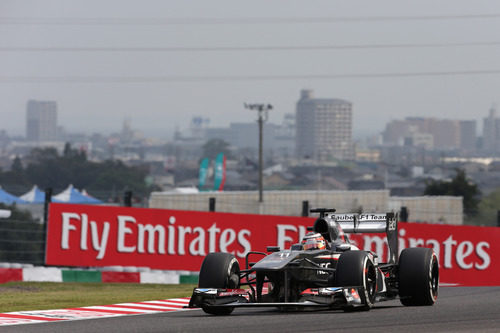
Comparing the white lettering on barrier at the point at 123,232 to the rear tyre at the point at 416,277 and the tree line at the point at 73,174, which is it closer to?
the rear tyre at the point at 416,277

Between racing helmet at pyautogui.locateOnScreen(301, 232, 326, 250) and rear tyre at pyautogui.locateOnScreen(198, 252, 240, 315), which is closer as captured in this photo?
rear tyre at pyautogui.locateOnScreen(198, 252, 240, 315)

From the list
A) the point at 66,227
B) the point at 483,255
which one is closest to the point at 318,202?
the point at 483,255

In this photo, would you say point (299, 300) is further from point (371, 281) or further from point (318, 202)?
point (318, 202)

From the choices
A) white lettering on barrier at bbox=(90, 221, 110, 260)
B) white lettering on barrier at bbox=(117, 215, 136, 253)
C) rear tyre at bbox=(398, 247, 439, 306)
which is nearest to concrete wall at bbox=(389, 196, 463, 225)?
white lettering on barrier at bbox=(117, 215, 136, 253)

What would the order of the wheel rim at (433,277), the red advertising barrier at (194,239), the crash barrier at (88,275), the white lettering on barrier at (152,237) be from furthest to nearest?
the white lettering on barrier at (152,237) < the red advertising barrier at (194,239) < the crash barrier at (88,275) < the wheel rim at (433,277)

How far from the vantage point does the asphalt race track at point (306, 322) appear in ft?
37.7

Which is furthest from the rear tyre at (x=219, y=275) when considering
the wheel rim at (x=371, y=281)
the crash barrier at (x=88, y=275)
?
the crash barrier at (x=88, y=275)

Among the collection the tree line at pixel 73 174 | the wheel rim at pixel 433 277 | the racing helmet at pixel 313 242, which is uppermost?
the racing helmet at pixel 313 242

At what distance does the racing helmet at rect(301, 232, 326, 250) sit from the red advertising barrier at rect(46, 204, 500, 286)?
957cm

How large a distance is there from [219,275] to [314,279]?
123 cm

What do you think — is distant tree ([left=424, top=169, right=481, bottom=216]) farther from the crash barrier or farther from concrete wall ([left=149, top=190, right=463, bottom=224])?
the crash barrier

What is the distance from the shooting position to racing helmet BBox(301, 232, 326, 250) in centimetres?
1360

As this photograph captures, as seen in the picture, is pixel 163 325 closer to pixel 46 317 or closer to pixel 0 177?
pixel 46 317

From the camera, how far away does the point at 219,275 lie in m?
13.2
